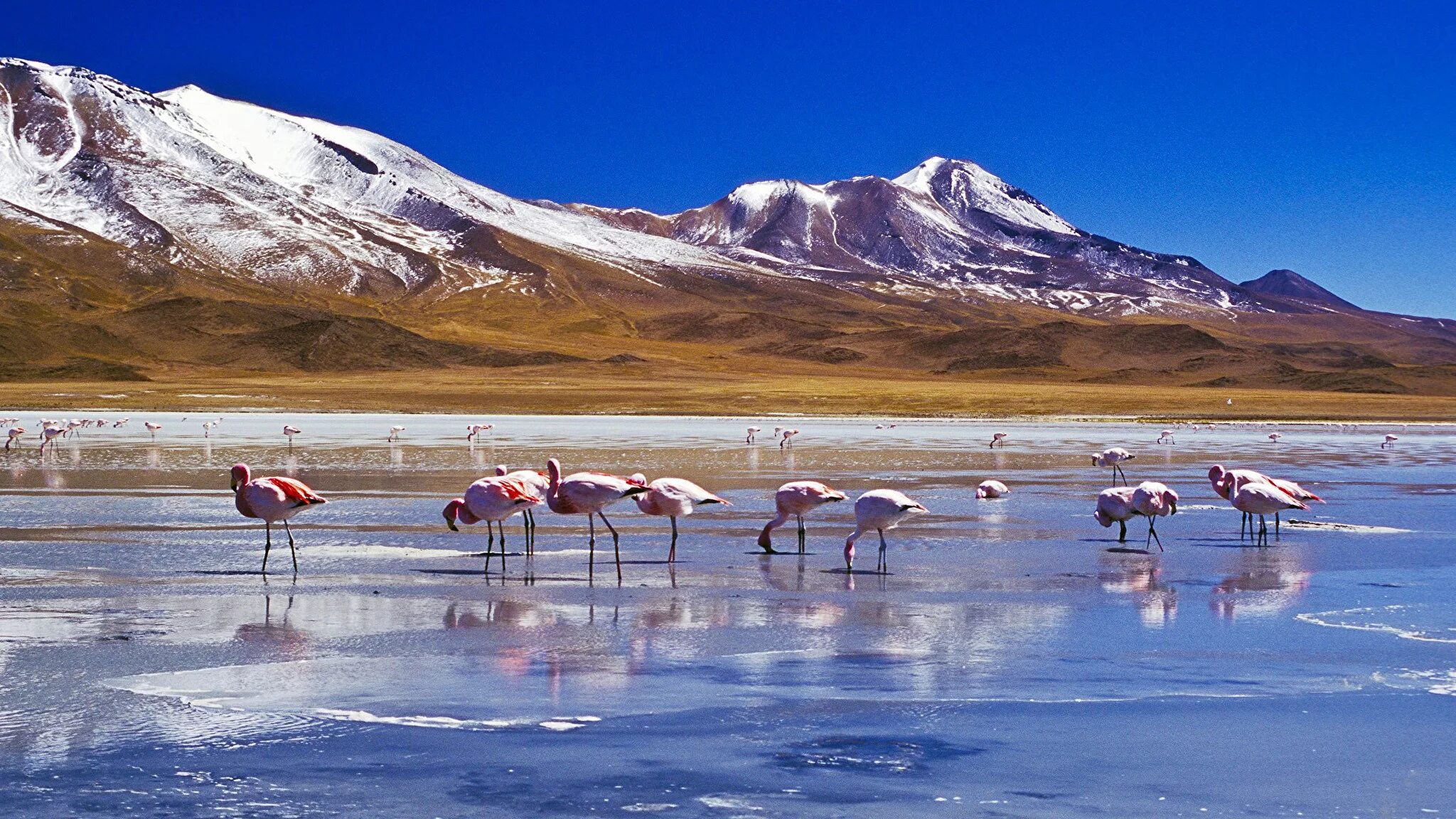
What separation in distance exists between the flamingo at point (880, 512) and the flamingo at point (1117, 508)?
10.7 ft

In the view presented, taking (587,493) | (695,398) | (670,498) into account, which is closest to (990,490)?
(670,498)

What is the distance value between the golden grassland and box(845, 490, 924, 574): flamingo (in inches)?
1668

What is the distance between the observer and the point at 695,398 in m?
64.6

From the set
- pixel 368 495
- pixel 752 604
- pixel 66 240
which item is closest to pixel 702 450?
pixel 368 495

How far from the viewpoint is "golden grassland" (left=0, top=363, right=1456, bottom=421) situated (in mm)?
57906

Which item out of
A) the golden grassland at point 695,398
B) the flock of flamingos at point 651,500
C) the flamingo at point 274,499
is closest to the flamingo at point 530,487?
the flock of flamingos at point 651,500

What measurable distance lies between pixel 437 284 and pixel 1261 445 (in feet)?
524

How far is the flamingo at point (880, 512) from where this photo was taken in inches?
494

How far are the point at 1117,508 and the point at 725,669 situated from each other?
25.2ft

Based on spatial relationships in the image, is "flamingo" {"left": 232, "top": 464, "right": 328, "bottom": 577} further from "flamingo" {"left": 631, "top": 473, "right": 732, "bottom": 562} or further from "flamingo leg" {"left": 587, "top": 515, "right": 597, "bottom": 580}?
"flamingo" {"left": 631, "top": 473, "right": 732, "bottom": 562}

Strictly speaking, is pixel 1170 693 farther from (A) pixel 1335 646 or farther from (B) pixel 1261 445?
(B) pixel 1261 445

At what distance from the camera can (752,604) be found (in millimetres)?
11062

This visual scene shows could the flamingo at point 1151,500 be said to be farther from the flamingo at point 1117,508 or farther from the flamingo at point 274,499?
the flamingo at point 274,499

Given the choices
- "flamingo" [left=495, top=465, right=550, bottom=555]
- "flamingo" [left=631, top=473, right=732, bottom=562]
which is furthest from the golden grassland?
"flamingo" [left=631, top=473, right=732, bottom=562]
